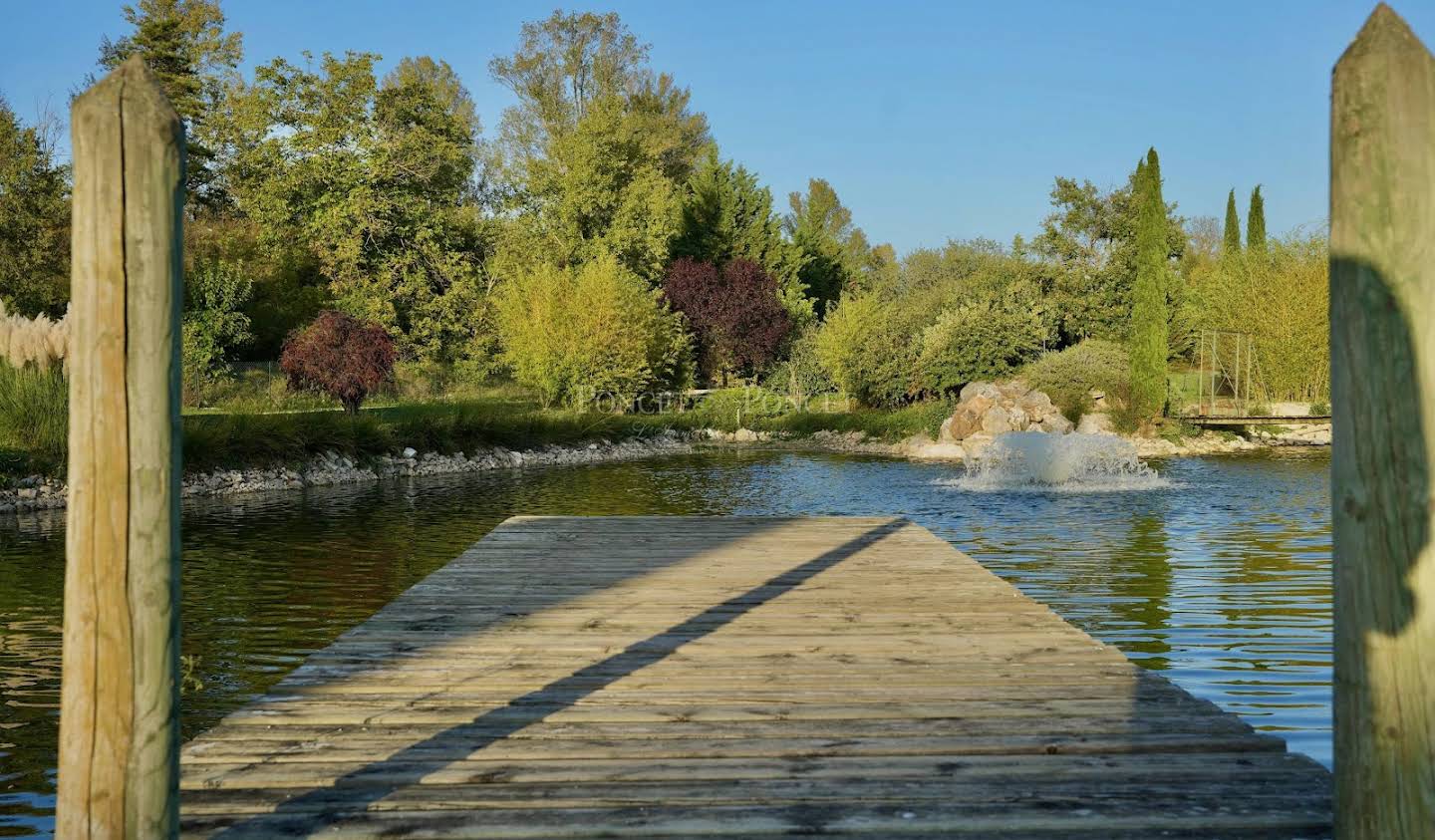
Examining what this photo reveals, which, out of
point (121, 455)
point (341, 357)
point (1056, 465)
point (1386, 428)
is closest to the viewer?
point (1386, 428)

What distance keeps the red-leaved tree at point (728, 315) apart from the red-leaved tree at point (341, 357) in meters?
16.8

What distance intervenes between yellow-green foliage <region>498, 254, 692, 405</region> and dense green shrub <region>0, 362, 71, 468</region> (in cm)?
1650

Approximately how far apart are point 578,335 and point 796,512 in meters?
16.9

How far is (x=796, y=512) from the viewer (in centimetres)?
1389

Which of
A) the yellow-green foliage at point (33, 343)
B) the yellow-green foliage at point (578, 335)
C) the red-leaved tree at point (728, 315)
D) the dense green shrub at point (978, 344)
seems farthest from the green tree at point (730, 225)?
the yellow-green foliage at point (33, 343)

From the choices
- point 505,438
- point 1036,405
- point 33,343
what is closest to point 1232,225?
point 1036,405

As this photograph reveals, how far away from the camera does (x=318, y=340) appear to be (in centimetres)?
2206

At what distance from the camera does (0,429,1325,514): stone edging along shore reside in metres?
15.1

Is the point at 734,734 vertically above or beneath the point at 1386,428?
beneath

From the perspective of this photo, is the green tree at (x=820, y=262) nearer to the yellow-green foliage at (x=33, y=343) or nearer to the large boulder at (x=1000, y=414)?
the large boulder at (x=1000, y=414)

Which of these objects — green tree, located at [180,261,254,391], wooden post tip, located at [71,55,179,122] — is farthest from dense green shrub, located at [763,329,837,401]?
wooden post tip, located at [71,55,179,122]

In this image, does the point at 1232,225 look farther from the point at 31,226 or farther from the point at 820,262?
the point at 31,226

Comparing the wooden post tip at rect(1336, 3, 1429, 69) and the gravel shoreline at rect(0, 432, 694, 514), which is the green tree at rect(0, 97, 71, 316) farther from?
the wooden post tip at rect(1336, 3, 1429, 69)

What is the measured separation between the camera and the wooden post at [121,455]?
7.07 ft
